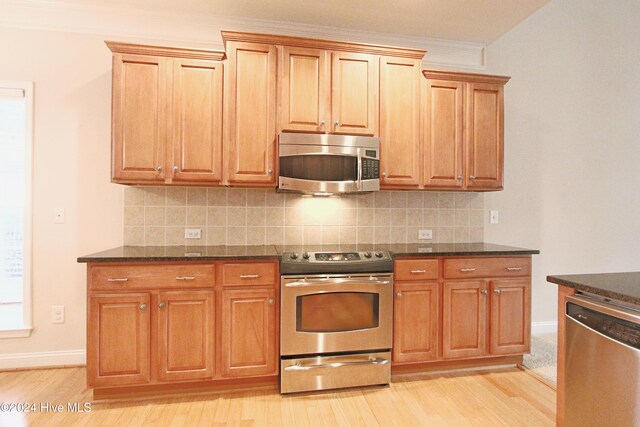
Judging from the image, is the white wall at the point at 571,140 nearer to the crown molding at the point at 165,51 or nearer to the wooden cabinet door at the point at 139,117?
the crown molding at the point at 165,51

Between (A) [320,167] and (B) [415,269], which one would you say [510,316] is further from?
(A) [320,167]

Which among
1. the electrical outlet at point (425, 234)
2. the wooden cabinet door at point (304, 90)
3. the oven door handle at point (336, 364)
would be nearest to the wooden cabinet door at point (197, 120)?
the wooden cabinet door at point (304, 90)

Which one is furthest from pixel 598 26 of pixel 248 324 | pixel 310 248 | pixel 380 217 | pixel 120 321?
pixel 120 321

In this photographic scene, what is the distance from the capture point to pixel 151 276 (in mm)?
2180

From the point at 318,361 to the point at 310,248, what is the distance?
2.78 ft

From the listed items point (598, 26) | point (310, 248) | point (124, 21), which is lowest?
point (310, 248)

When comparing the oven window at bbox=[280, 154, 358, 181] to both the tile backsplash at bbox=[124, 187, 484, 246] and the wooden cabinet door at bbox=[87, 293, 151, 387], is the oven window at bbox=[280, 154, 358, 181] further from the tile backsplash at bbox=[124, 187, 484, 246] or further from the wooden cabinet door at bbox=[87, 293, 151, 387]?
the wooden cabinet door at bbox=[87, 293, 151, 387]

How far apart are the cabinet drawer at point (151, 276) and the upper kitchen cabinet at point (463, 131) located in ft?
6.06

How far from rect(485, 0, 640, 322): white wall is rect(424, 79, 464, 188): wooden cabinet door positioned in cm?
76

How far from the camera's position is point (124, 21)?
2695mm

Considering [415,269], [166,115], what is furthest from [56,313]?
[415,269]

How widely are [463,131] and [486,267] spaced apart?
1121 millimetres

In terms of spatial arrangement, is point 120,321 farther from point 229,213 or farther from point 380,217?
point 380,217

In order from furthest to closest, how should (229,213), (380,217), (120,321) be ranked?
(380,217), (229,213), (120,321)
